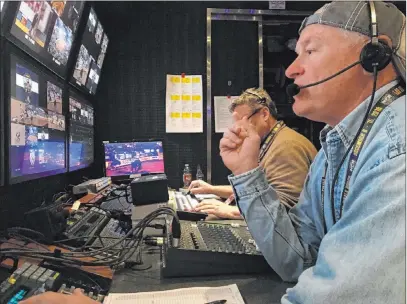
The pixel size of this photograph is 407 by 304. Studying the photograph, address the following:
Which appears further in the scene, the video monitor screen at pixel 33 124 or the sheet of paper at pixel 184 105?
the sheet of paper at pixel 184 105

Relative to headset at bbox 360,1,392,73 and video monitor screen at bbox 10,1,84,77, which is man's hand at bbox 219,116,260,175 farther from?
video monitor screen at bbox 10,1,84,77

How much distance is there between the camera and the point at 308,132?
12.1 ft

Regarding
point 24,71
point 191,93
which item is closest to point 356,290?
point 24,71

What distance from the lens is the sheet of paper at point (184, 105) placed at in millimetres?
3559

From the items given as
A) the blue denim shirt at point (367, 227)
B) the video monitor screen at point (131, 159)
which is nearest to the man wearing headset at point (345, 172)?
the blue denim shirt at point (367, 227)

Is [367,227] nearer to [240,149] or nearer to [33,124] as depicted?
[240,149]

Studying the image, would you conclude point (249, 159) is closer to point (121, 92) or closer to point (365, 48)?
point (365, 48)

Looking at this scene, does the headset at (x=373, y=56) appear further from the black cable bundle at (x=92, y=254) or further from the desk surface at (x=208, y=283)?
the black cable bundle at (x=92, y=254)

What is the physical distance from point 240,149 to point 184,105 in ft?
8.34

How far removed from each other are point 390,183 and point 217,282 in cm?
47

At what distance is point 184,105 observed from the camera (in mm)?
3572

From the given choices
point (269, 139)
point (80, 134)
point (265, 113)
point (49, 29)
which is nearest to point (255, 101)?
point (265, 113)

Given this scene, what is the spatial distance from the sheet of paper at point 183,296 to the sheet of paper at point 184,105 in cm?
274

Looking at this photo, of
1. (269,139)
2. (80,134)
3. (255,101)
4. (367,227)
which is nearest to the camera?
(367,227)
